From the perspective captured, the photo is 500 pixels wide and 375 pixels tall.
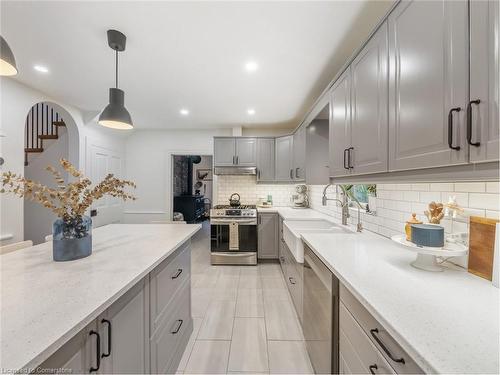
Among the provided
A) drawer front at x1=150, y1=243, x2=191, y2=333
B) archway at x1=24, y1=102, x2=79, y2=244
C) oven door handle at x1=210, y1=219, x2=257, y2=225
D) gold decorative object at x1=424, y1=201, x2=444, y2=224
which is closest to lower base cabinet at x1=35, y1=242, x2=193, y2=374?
drawer front at x1=150, y1=243, x2=191, y2=333

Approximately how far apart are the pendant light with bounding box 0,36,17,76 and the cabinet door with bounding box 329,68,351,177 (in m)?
1.97

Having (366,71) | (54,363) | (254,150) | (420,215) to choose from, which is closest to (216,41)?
(366,71)

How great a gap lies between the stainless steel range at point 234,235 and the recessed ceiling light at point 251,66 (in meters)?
2.17

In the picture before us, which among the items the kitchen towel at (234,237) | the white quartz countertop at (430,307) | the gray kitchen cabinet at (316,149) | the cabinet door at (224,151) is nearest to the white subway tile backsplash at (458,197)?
the white quartz countertop at (430,307)

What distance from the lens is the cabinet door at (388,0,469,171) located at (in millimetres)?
741

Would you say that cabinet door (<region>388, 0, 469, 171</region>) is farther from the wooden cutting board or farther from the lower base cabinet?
the lower base cabinet

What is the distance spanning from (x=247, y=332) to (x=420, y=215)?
1.74 metres

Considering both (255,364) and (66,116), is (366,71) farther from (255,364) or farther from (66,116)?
(66,116)

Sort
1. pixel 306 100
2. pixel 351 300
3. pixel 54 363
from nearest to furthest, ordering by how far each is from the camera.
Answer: pixel 54 363, pixel 351 300, pixel 306 100

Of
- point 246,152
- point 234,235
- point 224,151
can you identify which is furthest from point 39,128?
point 234,235

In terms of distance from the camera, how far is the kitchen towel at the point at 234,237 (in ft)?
12.0

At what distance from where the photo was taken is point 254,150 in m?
4.12

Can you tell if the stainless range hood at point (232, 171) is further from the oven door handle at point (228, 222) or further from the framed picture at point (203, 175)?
the framed picture at point (203, 175)

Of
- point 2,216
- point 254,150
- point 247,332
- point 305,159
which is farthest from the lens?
point 254,150
